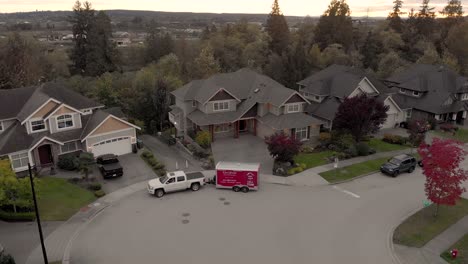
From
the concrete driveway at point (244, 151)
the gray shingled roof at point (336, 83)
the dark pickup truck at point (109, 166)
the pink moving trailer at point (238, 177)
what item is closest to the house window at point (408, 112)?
the gray shingled roof at point (336, 83)

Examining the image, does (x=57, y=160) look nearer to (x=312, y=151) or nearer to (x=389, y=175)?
(x=312, y=151)

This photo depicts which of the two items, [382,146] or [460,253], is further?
[382,146]

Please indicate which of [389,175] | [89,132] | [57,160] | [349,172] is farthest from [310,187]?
[57,160]

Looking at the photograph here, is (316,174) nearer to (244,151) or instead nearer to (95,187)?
(244,151)

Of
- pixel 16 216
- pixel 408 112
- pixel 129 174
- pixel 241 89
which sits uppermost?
pixel 241 89

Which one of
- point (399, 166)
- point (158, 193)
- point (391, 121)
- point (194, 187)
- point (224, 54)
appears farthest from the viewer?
point (224, 54)

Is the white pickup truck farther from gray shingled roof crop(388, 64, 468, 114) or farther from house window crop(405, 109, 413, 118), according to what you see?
house window crop(405, 109, 413, 118)

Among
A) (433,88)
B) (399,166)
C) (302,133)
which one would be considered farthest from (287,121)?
(433,88)

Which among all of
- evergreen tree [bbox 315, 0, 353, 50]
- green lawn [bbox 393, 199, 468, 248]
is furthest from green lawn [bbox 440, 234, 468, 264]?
evergreen tree [bbox 315, 0, 353, 50]
